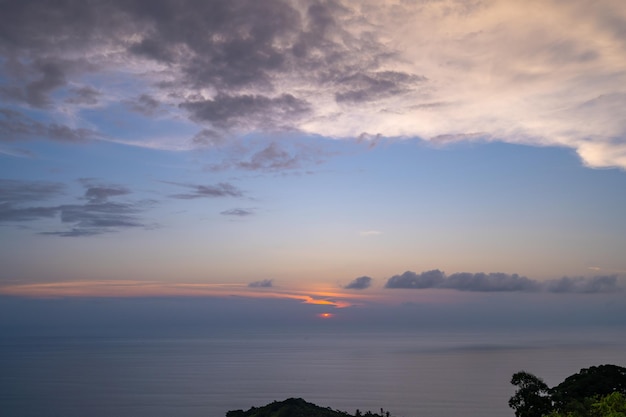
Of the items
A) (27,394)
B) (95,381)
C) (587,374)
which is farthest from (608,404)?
(95,381)

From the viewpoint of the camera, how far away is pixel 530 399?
49.6 m

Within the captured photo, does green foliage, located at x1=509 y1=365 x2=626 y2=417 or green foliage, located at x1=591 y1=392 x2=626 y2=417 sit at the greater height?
green foliage, located at x1=591 y1=392 x2=626 y2=417

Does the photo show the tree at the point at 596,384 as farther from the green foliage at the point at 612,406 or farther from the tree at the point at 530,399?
the green foliage at the point at 612,406

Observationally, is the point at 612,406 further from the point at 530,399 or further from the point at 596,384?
the point at 596,384

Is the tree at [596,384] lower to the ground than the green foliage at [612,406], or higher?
lower

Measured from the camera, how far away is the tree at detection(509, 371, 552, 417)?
4931cm

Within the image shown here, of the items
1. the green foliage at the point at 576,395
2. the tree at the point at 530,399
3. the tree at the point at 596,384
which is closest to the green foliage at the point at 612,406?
the green foliage at the point at 576,395

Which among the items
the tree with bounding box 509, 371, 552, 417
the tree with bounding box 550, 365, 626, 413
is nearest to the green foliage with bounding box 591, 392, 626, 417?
the tree with bounding box 509, 371, 552, 417

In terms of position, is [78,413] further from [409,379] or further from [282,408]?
[409,379]

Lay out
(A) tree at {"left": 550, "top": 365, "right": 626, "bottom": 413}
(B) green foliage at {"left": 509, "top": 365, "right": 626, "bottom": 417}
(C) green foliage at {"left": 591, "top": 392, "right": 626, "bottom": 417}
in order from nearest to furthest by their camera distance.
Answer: (C) green foliage at {"left": 591, "top": 392, "right": 626, "bottom": 417}
(B) green foliage at {"left": 509, "top": 365, "right": 626, "bottom": 417}
(A) tree at {"left": 550, "top": 365, "right": 626, "bottom": 413}

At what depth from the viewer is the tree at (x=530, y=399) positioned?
49312mm

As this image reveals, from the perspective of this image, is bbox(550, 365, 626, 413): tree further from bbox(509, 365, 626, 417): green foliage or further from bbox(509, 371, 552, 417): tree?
bbox(509, 371, 552, 417): tree

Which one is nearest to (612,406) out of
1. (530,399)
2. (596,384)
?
(530,399)

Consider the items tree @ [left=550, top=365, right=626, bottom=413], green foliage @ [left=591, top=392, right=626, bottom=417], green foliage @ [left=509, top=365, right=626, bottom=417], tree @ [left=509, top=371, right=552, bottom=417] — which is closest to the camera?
green foliage @ [left=591, top=392, right=626, bottom=417]
